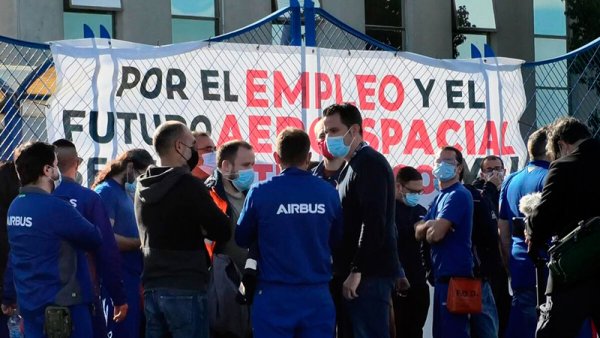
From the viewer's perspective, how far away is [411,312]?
11.7 m

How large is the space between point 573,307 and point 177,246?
265cm

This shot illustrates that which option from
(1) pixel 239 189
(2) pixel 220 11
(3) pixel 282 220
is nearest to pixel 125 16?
(2) pixel 220 11

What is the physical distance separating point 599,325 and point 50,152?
379 cm

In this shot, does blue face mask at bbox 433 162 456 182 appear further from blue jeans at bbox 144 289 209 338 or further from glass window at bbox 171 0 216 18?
glass window at bbox 171 0 216 18

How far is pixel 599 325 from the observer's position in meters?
8.29

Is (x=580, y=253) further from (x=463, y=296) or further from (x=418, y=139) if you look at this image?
(x=418, y=139)

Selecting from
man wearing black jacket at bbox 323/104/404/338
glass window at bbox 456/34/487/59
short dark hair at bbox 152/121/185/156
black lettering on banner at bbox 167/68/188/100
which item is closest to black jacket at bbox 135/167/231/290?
short dark hair at bbox 152/121/185/156

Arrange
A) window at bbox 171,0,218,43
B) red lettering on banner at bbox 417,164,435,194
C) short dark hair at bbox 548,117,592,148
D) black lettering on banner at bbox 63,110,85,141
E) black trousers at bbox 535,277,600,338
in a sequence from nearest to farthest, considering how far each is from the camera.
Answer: black trousers at bbox 535,277,600,338 → short dark hair at bbox 548,117,592,148 → black lettering on banner at bbox 63,110,85,141 → red lettering on banner at bbox 417,164,435,194 → window at bbox 171,0,218,43

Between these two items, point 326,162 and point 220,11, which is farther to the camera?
point 220,11

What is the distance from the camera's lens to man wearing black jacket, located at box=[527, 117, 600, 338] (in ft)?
27.1

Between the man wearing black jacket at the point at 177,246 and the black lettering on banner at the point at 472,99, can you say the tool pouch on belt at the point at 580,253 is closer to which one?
the man wearing black jacket at the point at 177,246

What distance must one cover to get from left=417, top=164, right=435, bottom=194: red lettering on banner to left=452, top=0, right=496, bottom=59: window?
59.7ft

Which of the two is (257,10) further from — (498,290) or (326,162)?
(326,162)

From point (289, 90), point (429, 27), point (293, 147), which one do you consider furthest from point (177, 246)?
point (429, 27)
